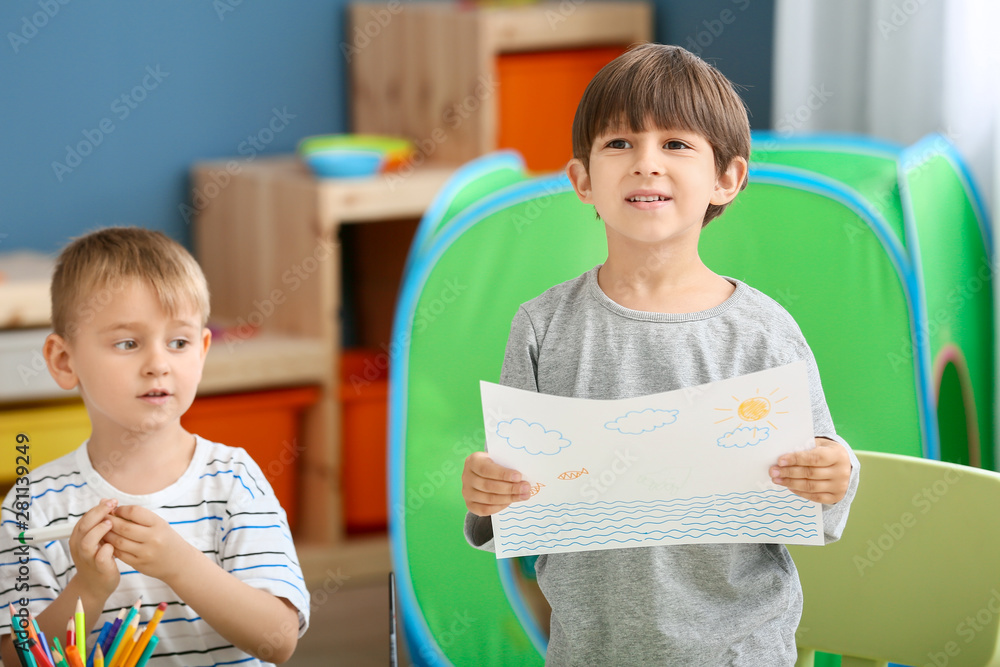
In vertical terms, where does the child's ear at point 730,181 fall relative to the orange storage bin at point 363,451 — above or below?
above

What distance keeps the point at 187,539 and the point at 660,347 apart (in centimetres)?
37

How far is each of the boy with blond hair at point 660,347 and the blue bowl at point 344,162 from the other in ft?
4.61

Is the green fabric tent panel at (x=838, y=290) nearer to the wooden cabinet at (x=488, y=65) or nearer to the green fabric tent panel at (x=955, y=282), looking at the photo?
the green fabric tent panel at (x=955, y=282)

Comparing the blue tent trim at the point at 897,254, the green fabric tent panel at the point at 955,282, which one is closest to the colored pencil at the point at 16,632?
the blue tent trim at the point at 897,254

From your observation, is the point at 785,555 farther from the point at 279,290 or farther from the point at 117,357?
the point at 279,290

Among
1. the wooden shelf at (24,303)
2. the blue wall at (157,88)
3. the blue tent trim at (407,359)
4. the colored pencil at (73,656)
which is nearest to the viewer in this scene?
the colored pencil at (73,656)

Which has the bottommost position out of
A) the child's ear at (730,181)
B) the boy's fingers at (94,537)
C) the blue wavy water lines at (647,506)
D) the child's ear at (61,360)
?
the boy's fingers at (94,537)

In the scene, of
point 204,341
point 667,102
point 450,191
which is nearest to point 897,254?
point 450,191

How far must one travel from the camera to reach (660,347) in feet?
2.55

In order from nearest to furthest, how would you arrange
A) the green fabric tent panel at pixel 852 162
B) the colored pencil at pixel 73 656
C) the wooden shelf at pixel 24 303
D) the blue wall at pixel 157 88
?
1. the colored pencil at pixel 73 656
2. the green fabric tent panel at pixel 852 162
3. the wooden shelf at pixel 24 303
4. the blue wall at pixel 157 88

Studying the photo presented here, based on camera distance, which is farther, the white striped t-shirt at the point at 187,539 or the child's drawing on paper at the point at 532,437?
the white striped t-shirt at the point at 187,539

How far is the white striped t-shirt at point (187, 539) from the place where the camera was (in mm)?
851

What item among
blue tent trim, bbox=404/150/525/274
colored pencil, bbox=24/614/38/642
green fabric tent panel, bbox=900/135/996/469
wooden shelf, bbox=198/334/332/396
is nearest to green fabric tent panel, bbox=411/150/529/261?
blue tent trim, bbox=404/150/525/274

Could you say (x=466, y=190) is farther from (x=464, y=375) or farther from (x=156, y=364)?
A: (x=156, y=364)
